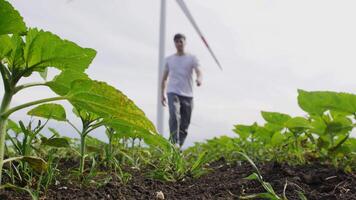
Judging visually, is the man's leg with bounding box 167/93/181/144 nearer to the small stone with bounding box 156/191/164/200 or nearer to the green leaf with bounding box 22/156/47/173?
the small stone with bounding box 156/191/164/200

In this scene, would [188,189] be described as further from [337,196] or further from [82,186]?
[337,196]

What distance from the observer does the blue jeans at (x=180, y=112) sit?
6.51 m

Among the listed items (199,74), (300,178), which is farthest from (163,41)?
(300,178)

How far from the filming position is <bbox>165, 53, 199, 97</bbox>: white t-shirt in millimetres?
6723

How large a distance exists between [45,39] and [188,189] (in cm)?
77

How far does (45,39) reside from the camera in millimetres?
1093

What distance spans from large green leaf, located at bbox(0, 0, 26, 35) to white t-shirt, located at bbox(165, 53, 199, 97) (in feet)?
18.5

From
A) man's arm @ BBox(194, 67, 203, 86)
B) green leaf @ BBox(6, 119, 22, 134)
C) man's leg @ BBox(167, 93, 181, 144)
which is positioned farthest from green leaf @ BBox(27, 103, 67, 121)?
man's arm @ BBox(194, 67, 203, 86)

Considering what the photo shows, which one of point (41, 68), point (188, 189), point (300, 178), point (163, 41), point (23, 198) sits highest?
point (163, 41)

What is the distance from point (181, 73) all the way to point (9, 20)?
570 cm

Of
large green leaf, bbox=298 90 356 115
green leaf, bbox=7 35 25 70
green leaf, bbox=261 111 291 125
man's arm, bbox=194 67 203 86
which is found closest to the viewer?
green leaf, bbox=7 35 25 70

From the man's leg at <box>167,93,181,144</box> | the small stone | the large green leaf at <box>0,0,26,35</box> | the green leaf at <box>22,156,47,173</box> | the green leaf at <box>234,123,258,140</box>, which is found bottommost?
the small stone

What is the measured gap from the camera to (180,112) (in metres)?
6.88

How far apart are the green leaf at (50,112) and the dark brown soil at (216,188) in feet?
0.77
